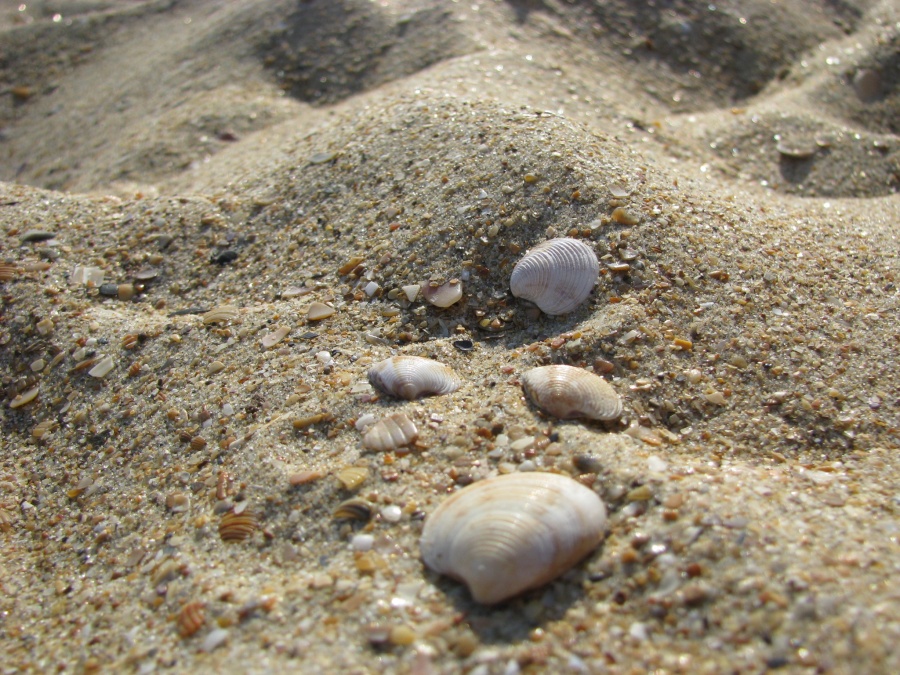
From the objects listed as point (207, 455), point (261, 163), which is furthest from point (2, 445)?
point (261, 163)

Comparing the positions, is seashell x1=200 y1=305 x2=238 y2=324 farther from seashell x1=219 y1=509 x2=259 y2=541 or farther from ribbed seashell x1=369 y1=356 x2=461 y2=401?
seashell x1=219 y1=509 x2=259 y2=541

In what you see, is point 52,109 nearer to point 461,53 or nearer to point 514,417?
point 461,53

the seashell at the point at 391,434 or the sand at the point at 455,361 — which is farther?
the seashell at the point at 391,434

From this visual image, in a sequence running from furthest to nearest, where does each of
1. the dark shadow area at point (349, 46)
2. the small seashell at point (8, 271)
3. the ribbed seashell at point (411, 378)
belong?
1. the dark shadow area at point (349, 46)
2. the small seashell at point (8, 271)
3. the ribbed seashell at point (411, 378)

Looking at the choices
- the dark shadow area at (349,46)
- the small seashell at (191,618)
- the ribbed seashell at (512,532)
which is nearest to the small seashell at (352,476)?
the ribbed seashell at (512,532)

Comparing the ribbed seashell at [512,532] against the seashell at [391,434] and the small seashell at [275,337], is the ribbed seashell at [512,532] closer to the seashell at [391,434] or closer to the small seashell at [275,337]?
the seashell at [391,434]
